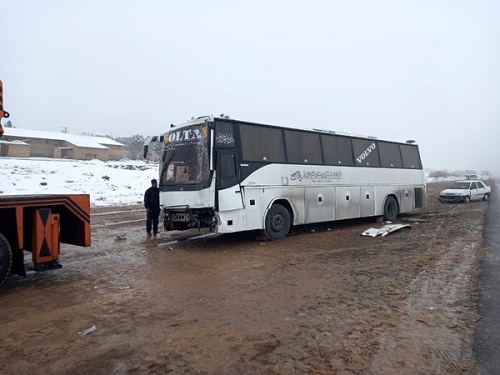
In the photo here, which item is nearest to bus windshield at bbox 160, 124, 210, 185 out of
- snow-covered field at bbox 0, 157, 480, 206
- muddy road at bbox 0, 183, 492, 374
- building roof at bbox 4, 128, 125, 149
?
muddy road at bbox 0, 183, 492, 374

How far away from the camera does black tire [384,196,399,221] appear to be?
14398mm

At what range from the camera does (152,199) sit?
427 inches

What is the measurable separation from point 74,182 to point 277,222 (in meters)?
20.6

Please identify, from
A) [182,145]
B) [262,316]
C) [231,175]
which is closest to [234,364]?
[262,316]

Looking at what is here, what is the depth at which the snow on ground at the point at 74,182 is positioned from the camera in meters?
22.0

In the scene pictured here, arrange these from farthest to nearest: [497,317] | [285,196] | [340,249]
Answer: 1. [285,196]
2. [340,249]
3. [497,317]

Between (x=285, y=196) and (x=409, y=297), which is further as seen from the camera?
(x=285, y=196)

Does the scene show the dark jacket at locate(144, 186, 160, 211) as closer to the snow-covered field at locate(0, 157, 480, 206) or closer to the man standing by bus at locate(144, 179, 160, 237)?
the man standing by bus at locate(144, 179, 160, 237)

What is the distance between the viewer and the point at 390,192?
1454cm

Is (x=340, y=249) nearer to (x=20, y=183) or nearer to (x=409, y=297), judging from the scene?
(x=409, y=297)

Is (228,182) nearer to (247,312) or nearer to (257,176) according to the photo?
(257,176)

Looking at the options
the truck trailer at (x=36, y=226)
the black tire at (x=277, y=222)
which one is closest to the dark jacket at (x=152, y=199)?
the black tire at (x=277, y=222)

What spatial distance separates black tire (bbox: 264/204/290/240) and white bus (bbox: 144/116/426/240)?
3 centimetres

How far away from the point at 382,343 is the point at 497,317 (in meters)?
1.83
